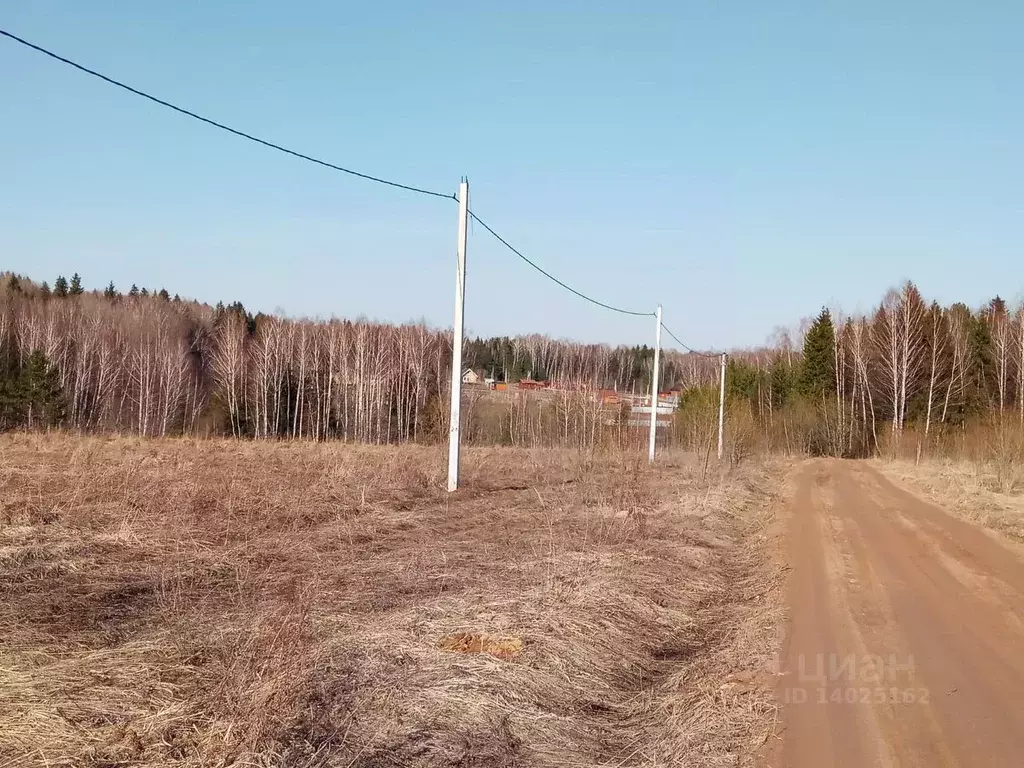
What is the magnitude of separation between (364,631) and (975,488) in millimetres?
22851

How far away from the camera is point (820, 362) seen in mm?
58031

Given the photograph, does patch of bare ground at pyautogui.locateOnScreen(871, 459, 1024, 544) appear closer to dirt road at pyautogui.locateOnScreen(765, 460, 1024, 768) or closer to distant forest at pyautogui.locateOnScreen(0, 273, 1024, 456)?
dirt road at pyautogui.locateOnScreen(765, 460, 1024, 768)

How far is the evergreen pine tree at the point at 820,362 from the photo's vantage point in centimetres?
5788

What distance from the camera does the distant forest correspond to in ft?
162

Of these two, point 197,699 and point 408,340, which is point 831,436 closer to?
point 408,340

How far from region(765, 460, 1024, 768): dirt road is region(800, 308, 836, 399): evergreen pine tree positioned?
153 ft

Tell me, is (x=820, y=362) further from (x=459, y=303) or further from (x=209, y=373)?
(x=459, y=303)

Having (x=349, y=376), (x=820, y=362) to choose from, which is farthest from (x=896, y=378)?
(x=349, y=376)

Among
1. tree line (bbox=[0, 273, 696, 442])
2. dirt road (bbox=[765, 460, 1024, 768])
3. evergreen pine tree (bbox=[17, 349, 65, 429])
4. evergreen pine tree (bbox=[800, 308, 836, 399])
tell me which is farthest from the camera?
evergreen pine tree (bbox=[800, 308, 836, 399])

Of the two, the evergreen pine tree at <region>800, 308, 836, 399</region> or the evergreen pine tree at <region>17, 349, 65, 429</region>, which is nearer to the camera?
the evergreen pine tree at <region>17, 349, 65, 429</region>

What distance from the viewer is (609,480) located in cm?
1875

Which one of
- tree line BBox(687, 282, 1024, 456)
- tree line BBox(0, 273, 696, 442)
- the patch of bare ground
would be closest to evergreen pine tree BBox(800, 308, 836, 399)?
tree line BBox(687, 282, 1024, 456)

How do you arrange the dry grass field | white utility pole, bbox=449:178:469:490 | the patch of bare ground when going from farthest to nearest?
the patch of bare ground < white utility pole, bbox=449:178:469:490 < the dry grass field

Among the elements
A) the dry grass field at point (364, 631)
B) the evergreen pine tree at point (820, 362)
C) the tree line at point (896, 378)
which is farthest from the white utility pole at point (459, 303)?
the evergreen pine tree at point (820, 362)
